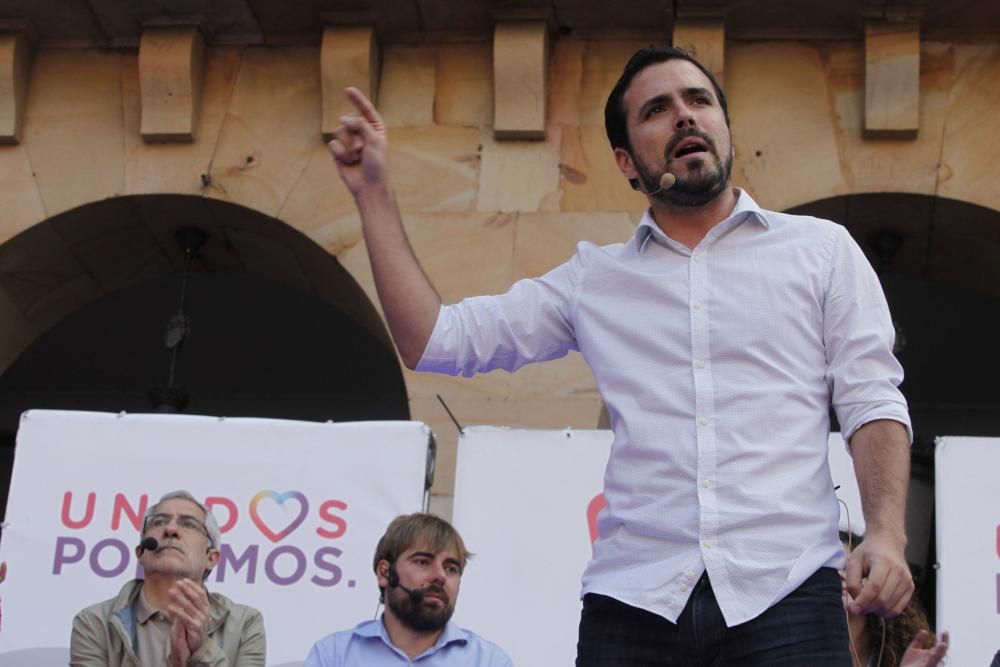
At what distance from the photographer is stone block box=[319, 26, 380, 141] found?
7973 millimetres

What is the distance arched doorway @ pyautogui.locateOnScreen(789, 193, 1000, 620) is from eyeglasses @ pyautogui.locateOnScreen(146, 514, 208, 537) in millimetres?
2866

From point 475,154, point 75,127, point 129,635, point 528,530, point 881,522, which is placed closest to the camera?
point 881,522

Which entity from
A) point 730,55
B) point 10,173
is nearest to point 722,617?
point 730,55

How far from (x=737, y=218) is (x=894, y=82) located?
5279 mm

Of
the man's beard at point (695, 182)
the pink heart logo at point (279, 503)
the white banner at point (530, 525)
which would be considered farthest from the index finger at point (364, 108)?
the pink heart logo at point (279, 503)

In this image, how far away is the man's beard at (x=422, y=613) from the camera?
519cm

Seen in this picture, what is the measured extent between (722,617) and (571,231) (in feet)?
17.7

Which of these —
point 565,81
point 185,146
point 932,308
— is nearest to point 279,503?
point 185,146

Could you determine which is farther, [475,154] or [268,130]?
[268,130]

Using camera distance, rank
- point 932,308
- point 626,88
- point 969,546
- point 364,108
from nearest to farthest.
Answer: point 364,108 < point 626,88 < point 969,546 < point 932,308

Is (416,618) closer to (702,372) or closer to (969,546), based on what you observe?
(969,546)

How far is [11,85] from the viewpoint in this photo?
26.8ft

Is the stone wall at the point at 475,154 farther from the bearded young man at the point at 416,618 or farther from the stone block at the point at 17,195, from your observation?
the bearded young man at the point at 416,618

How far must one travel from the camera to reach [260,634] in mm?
5336
